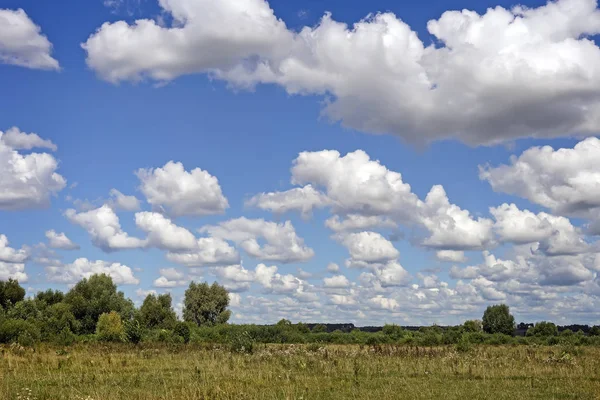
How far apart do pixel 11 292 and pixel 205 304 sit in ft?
102

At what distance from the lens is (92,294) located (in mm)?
90812

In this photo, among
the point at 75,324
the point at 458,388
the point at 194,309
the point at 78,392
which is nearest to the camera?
the point at 78,392

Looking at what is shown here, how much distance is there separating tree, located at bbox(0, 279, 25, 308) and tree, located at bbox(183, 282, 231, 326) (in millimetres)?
26912

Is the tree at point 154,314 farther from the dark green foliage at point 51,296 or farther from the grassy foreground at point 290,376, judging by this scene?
the grassy foreground at point 290,376

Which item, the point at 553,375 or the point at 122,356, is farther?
the point at 122,356

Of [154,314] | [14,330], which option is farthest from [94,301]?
[14,330]

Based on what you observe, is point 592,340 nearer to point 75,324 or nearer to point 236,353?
point 236,353

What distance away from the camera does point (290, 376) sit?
80.4 ft

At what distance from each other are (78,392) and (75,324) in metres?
65.7

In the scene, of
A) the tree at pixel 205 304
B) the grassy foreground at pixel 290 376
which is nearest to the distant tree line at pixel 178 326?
the tree at pixel 205 304

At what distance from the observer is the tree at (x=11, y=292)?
94250mm

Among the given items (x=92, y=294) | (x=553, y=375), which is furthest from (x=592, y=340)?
(x=92, y=294)

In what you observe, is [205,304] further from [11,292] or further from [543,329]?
[543,329]

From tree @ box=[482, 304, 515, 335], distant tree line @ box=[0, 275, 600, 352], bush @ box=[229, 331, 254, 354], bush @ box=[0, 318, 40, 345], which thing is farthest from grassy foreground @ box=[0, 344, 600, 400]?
tree @ box=[482, 304, 515, 335]
